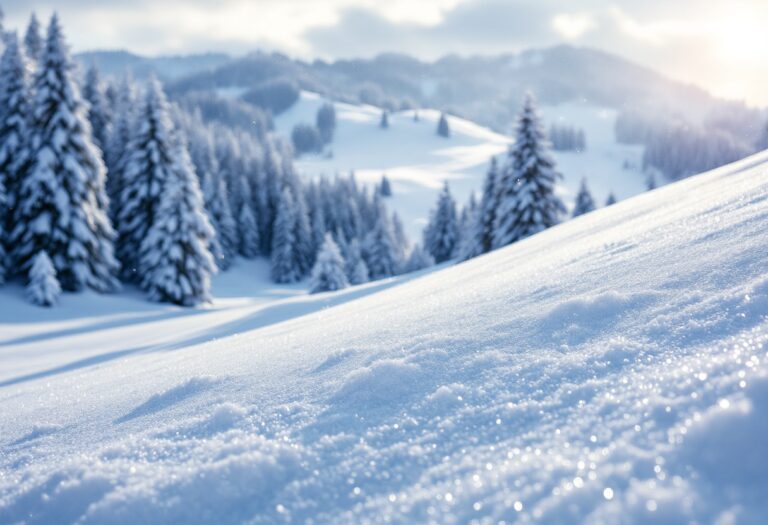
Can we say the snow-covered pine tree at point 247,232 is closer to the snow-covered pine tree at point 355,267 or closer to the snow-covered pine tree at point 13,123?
the snow-covered pine tree at point 355,267

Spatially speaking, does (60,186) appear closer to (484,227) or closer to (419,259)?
(484,227)

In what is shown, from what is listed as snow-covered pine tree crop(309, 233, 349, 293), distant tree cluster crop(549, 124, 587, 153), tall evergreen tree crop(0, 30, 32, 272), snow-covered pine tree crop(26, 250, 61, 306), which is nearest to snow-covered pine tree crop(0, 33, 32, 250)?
tall evergreen tree crop(0, 30, 32, 272)

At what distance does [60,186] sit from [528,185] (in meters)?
21.6

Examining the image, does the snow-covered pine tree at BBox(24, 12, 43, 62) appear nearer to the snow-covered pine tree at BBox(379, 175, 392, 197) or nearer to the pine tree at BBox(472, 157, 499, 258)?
the pine tree at BBox(472, 157, 499, 258)

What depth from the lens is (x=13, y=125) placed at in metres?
23.9

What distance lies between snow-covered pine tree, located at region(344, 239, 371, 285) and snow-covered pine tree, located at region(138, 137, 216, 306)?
60.1 feet

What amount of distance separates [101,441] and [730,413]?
9.49ft

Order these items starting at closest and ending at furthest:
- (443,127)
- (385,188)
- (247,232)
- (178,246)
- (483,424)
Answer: (483,424) < (178,246) < (247,232) < (385,188) < (443,127)

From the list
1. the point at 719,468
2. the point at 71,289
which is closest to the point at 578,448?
the point at 719,468

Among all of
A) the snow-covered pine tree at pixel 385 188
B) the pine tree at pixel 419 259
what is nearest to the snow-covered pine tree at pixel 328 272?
the pine tree at pixel 419 259

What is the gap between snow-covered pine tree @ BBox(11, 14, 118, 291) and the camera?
2183cm

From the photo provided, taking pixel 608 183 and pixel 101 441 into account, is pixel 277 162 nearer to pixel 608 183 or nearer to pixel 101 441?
pixel 101 441

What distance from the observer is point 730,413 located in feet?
4.96

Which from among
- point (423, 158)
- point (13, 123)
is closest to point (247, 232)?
point (13, 123)
